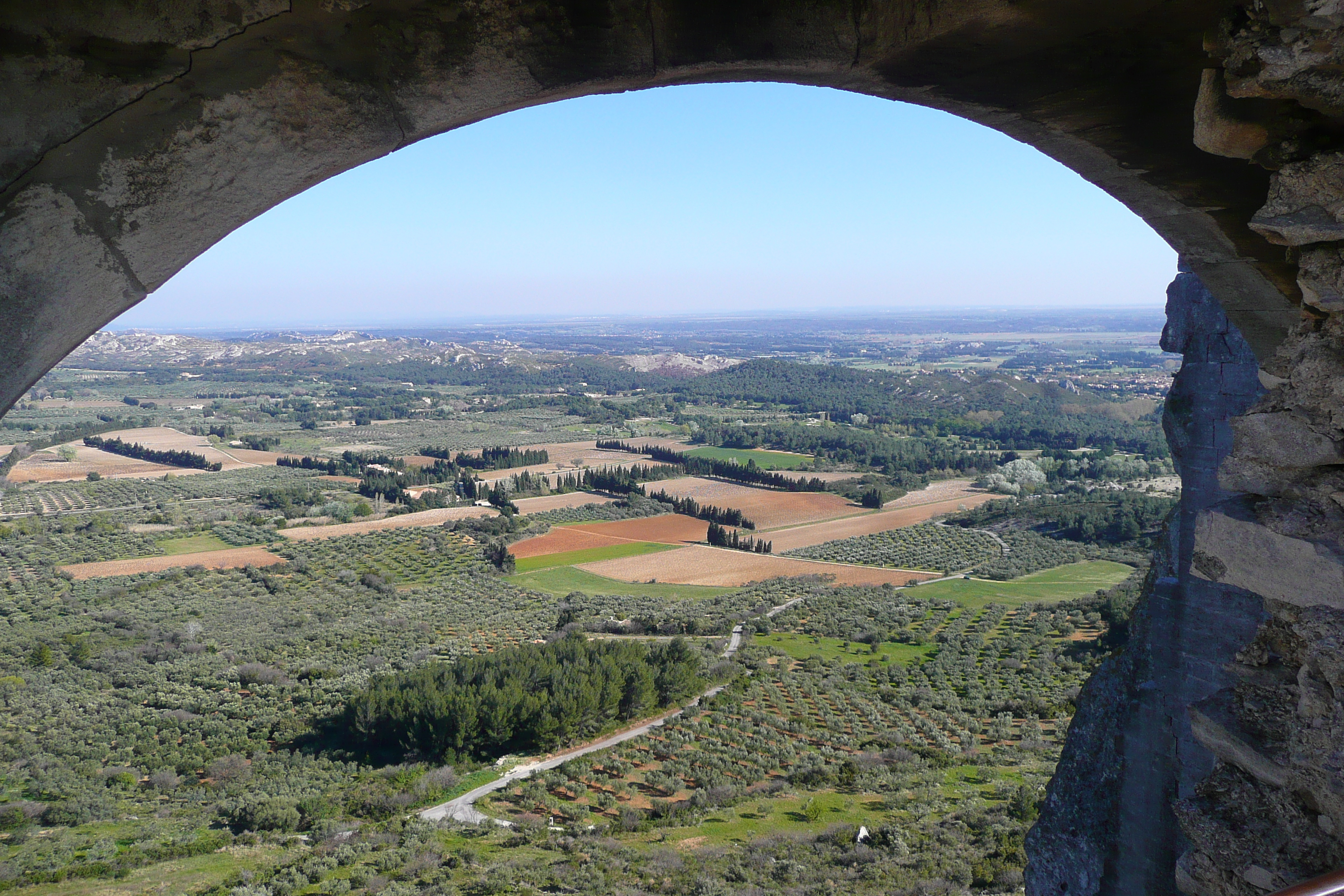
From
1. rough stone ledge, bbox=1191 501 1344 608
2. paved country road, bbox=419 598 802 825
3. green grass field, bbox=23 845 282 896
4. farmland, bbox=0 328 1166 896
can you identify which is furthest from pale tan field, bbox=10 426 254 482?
rough stone ledge, bbox=1191 501 1344 608

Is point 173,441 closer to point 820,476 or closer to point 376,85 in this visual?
point 820,476

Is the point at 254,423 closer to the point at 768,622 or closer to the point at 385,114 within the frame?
the point at 768,622

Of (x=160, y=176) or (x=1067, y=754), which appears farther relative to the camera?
(x=1067, y=754)

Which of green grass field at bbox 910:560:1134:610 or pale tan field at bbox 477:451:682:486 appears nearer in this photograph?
green grass field at bbox 910:560:1134:610

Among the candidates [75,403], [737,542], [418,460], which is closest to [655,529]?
Result: [737,542]

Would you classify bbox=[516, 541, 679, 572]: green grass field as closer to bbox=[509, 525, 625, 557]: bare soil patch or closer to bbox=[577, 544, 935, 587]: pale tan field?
bbox=[509, 525, 625, 557]: bare soil patch

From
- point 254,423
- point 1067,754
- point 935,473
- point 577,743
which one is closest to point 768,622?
point 577,743

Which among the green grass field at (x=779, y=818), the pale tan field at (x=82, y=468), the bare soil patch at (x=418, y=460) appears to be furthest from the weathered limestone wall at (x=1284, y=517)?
the pale tan field at (x=82, y=468)
